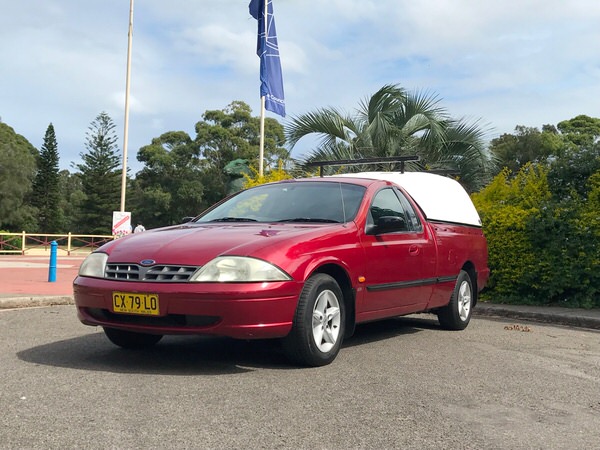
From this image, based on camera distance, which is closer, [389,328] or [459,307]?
[459,307]

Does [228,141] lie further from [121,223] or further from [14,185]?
[121,223]

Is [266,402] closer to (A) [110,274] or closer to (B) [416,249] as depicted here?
(A) [110,274]

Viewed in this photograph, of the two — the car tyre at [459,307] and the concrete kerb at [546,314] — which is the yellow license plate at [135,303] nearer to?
the car tyre at [459,307]

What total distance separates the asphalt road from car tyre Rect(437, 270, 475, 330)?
838mm

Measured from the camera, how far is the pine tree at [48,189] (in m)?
64.3

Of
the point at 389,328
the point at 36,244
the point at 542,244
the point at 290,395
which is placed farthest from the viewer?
the point at 36,244

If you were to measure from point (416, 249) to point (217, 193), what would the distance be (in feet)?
169

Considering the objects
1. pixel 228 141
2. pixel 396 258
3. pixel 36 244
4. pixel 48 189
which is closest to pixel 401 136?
pixel 396 258

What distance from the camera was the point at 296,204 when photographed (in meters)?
6.34

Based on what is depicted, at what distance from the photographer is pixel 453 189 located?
861 cm

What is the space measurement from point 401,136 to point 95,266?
34.9ft

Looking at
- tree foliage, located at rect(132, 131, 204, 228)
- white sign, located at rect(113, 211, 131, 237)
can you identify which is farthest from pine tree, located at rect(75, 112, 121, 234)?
white sign, located at rect(113, 211, 131, 237)

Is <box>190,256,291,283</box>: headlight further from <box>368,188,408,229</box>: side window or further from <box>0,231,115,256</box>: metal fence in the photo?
<box>0,231,115,256</box>: metal fence

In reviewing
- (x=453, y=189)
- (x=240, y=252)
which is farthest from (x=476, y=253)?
(x=240, y=252)
